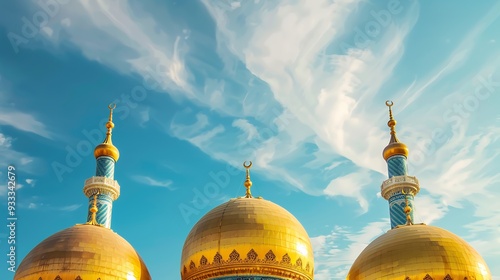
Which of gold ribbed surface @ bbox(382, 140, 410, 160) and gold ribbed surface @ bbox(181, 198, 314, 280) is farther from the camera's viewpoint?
gold ribbed surface @ bbox(382, 140, 410, 160)

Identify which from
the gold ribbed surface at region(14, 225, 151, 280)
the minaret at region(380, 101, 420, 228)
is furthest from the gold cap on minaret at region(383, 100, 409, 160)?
the gold ribbed surface at region(14, 225, 151, 280)

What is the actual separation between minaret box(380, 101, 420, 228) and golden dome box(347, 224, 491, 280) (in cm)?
817

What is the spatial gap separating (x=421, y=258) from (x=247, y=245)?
16.9 feet

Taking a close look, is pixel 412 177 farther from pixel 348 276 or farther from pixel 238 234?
pixel 238 234

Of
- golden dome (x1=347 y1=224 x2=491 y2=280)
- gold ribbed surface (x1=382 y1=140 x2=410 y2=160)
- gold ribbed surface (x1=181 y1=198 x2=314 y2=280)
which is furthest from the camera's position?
gold ribbed surface (x1=382 y1=140 x2=410 y2=160)

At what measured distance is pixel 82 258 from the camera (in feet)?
56.3

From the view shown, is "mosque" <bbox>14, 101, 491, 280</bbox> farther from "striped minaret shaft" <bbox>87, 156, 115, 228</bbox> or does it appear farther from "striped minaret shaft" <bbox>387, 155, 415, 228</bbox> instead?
"striped minaret shaft" <bbox>387, 155, 415, 228</bbox>

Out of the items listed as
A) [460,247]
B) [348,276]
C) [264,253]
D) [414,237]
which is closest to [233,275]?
[264,253]

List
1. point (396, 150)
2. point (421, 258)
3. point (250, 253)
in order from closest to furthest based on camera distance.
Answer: point (421, 258) → point (250, 253) → point (396, 150)

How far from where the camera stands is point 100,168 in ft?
93.0

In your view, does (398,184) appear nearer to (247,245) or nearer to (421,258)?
(421,258)

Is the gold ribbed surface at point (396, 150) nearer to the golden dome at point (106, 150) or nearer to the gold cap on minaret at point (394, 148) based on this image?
the gold cap on minaret at point (394, 148)

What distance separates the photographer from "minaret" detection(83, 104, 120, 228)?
2709cm

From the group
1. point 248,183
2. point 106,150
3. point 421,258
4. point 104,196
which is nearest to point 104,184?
point 104,196
